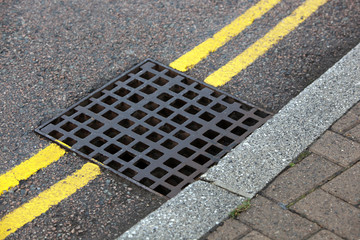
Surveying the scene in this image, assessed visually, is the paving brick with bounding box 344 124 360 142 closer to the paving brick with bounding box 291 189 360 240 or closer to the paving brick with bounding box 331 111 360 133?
the paving brick with bounding box 331 111 360 133

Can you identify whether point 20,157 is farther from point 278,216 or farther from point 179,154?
point 278,216

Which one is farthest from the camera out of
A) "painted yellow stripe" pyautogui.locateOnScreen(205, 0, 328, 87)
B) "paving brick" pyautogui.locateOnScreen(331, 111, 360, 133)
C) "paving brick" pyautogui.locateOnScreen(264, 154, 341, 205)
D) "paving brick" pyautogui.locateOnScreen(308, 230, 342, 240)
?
"painted yellow stripe" pyautogui.locateOnScreen(205, 0, 328, 87)

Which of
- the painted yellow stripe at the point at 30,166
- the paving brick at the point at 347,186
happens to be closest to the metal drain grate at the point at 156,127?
the painted yellow stripe at the point at 30,166

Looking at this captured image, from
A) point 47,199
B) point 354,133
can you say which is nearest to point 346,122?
point 354,133

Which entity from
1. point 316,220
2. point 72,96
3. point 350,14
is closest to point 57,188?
point 72,96

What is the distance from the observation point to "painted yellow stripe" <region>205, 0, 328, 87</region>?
369cm

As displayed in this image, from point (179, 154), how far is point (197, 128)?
26 cm

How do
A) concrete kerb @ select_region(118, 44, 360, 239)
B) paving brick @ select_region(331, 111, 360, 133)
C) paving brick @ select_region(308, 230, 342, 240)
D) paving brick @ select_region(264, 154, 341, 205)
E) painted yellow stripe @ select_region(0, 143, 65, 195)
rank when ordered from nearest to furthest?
1. paving brick @ select_region(308, 230, 342, 240)
2. concrete kerb @ select_region(118, 44, 360, 239)
3. paving brick @ select_region(264, 154, 341, 205)
4. painted yellow stripe @ select_region(0, 143, 65, 195)
5. paving brick @ select_region(331, 111, 360, 133)

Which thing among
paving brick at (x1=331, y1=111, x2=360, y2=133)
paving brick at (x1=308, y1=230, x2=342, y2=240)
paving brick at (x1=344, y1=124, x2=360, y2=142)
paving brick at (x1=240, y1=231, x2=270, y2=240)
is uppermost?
paving brick at (x1=331, y1=111, x2=360, y2=133)

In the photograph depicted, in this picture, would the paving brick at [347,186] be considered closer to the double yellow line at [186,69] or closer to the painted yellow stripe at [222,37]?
the double yellow line at [186,69]

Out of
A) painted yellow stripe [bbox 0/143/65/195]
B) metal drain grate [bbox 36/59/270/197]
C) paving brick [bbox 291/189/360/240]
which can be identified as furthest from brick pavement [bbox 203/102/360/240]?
painted yellow stripe [bbox 0/143/65/195]

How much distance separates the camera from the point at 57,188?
2932 millimetres

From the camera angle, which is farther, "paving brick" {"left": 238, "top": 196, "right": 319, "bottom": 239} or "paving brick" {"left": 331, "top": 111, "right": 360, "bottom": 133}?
"paving brick" {"left": 331, "top": 111, "right": 360, "bottom": 133}

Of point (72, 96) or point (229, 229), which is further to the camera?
point (72, 96)
